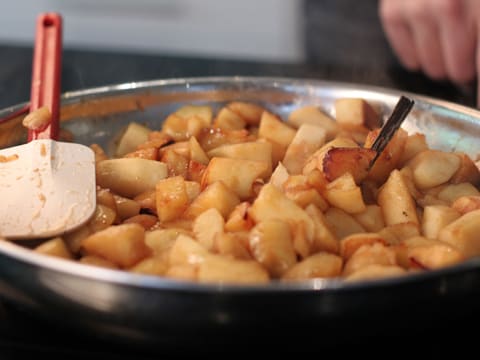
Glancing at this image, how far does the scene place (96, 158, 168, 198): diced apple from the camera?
3.99 feet

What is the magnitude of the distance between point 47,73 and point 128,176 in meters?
0.30

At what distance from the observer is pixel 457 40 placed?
191 cm

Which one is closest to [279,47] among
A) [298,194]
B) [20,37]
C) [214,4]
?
[214,4]

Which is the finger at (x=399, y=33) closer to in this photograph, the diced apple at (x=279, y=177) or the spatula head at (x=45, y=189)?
the diced apple at (x=279, y=177)

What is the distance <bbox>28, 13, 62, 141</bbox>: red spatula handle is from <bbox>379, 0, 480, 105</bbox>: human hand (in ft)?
3.50

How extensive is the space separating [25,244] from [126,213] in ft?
0.59

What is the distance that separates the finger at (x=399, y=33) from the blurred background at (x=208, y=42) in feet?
0.15

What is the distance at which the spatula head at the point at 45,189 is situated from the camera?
1006mm

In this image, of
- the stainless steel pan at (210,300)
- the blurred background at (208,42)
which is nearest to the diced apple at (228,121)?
the blurred background at (208,42)

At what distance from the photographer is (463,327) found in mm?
882

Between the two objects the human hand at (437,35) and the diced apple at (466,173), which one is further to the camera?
the human hand at (437,35)

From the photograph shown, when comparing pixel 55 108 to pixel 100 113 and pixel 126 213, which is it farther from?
pixel 126 213

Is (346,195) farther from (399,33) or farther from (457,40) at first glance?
(399,33)

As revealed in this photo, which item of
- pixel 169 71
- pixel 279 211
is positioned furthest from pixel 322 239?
pixel 169 71
